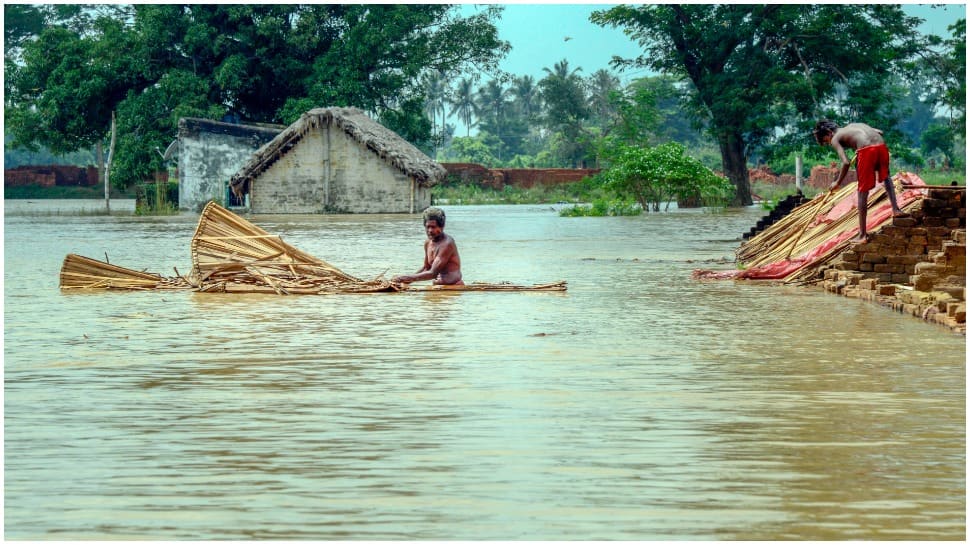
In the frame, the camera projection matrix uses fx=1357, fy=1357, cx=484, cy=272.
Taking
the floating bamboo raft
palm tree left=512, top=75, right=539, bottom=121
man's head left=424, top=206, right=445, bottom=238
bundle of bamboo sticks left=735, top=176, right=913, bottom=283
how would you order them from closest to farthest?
1. man's head left=424, top=206, right=445, bottom=238
2. the floating bamboo raft
3. bundle of bamboo sticks left=735, top=176, right=913, bottom=283
4. palm tree left=512, top=75, right=539, bottom=121

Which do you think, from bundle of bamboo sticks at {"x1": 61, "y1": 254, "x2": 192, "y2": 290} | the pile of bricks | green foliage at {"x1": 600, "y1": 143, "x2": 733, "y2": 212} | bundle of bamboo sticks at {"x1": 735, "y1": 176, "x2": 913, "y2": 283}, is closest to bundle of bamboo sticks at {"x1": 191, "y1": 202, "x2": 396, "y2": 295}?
bundle of bamboo sticks at {"x1": 61, "y1": 254, "x2": 192, "y2": 290}

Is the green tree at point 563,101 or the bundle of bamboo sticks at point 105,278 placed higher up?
the green tree at point 563,101

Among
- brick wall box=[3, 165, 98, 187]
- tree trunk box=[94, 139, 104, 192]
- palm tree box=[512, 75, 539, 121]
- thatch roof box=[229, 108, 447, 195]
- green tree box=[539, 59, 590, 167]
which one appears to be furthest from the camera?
palm tree box=[512, 75, 539, 121]

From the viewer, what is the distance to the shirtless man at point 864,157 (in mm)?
11219

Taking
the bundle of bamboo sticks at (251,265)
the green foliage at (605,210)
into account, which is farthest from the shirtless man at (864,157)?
the green foliage at (605,210)

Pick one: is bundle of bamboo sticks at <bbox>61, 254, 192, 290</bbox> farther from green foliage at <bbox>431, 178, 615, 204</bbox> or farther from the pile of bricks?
green foliage at <bbox>431, 178, 615, 204</bbox>

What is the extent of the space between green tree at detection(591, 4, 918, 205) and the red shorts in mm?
21899

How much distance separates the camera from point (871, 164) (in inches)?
459

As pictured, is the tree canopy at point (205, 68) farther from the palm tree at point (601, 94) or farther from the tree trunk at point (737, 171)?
the palm tree at point (601, 94)

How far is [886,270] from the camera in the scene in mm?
11047

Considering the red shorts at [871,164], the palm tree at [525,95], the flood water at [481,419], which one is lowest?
the flood water at [481,419]

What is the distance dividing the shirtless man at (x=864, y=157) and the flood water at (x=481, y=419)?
147 centimetres

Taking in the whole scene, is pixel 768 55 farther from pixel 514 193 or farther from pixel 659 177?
pixel 514 193

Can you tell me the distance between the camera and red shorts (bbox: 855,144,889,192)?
11523mm
